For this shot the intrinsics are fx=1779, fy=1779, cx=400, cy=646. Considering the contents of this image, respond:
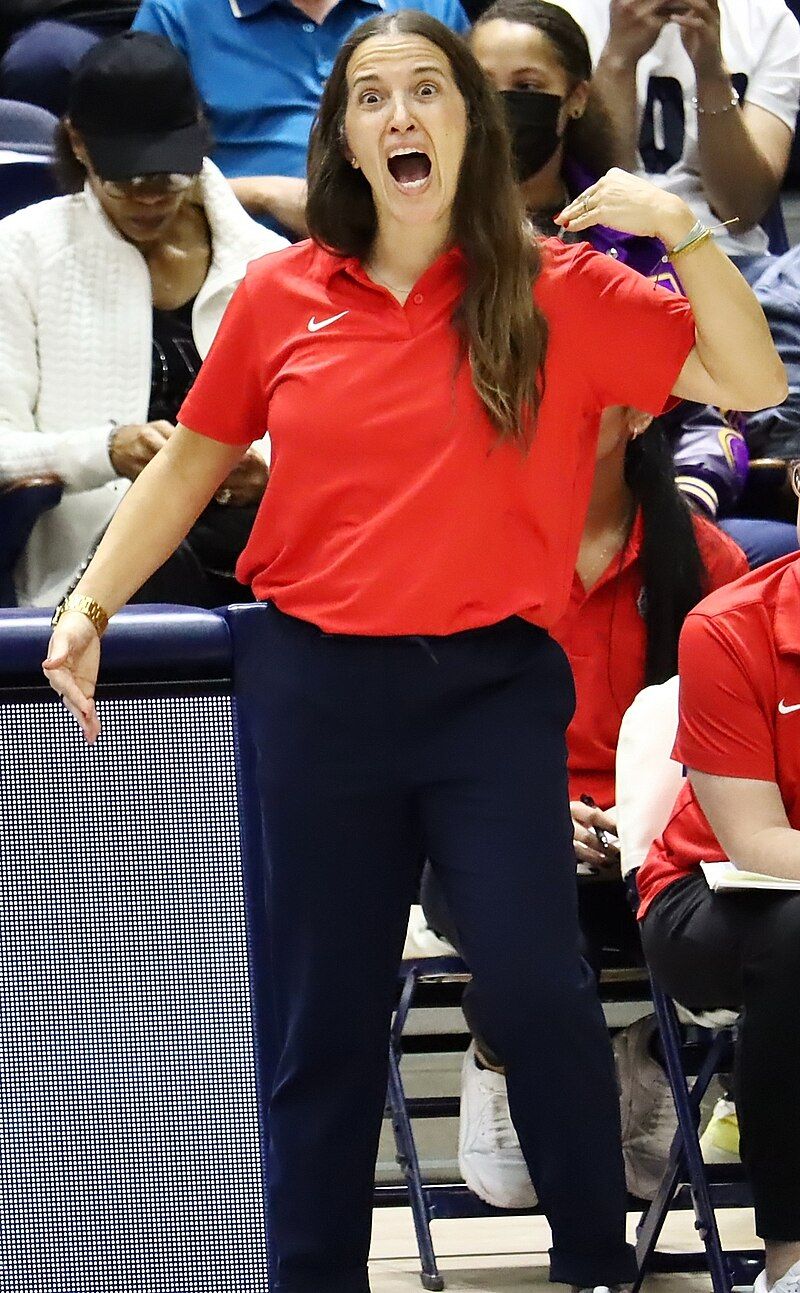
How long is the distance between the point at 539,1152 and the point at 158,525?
0.74m

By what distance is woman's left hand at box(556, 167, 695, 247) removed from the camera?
5.68 ft

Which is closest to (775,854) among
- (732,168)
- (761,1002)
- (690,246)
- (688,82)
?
(761,1002)

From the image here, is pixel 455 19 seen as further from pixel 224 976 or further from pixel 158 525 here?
pixel 224 976

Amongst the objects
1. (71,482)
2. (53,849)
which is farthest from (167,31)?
(53,849)

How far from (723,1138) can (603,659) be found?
786mm

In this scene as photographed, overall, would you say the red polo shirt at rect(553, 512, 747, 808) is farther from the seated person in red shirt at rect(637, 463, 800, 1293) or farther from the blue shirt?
the blue shirt

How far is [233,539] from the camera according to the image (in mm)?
3094

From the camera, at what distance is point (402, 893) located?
1.73 m

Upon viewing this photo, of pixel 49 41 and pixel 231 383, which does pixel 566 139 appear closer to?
pixel 49 41

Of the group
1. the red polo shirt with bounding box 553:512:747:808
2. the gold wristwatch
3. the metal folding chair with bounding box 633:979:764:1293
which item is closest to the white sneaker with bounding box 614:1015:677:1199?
the metal folding chair with bounding box 633:979:764:1293

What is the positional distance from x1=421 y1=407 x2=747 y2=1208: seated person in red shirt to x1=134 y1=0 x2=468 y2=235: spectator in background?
52.5 inches

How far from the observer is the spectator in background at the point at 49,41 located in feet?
13.0

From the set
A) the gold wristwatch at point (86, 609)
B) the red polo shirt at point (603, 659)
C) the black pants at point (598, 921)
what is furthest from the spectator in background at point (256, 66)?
the gold wristwatch at point (86, 609)

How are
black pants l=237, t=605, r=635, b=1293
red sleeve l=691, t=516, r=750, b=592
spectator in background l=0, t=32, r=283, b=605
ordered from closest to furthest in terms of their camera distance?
black pants l=237, t=605, r=635, b=1293, red sleeve l=691, t=516, r=750, b=592, spectator in background l=0, t=32, r=283, b=605
